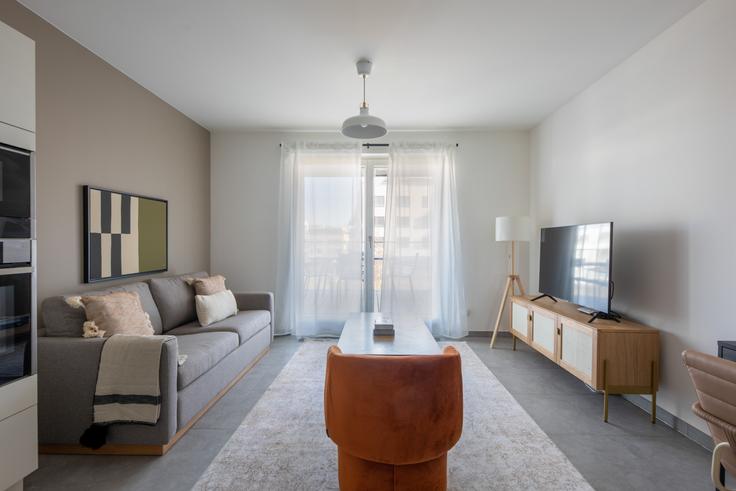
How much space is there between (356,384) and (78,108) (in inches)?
119

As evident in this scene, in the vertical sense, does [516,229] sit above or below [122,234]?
above

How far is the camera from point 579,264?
3.13 meters

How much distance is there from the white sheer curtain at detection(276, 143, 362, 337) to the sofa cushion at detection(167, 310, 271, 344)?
0.90 metres

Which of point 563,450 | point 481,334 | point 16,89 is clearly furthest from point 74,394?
point 481,334

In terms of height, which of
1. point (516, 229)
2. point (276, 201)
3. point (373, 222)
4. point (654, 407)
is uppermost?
point (276, 201)

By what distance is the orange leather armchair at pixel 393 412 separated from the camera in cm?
145

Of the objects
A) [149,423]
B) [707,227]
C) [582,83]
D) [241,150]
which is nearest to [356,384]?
[149,423]

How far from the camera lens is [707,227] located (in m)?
2.23

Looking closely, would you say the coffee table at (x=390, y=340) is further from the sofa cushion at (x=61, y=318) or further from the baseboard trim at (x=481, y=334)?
the sofa cushion at (x=61, y=318)

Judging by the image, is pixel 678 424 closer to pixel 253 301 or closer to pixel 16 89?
pixel 253 301

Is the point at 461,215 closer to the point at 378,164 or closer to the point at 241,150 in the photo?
the point at 378,164

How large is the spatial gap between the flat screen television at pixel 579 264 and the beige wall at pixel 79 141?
13.4 feet

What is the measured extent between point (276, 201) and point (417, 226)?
6.39 feet

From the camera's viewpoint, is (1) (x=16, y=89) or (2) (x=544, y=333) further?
(2) (x=544, y=333)
